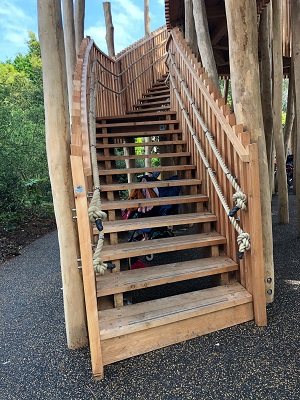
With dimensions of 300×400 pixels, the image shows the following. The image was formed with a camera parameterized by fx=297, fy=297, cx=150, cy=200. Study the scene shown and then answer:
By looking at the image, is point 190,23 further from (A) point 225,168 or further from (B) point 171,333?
(B) point 171,333

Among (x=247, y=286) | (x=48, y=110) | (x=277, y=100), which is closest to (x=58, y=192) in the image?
(x=48, y=110)

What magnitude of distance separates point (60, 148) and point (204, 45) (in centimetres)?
280

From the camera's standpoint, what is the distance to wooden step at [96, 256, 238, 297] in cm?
231

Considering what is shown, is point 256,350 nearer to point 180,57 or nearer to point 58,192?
point 58,192

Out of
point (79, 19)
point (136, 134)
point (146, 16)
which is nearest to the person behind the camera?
point (136, 134)

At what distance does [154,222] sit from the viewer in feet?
9.41

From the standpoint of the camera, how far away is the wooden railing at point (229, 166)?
227 centimetres

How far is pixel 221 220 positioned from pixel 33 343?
6.43 feet

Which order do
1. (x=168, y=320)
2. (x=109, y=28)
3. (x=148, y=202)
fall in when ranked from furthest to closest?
(x=109, y=28)
(x=148, y=202)
(x=168, y=320)

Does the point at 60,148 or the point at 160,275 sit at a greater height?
the point at 60,148

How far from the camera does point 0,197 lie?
6.67 meters

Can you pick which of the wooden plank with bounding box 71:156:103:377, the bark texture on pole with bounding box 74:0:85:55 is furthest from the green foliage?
the wooden plank with bounding box 71:156:103:377

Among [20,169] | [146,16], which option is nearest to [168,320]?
[20,169]

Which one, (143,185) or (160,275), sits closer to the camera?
(160,275)
